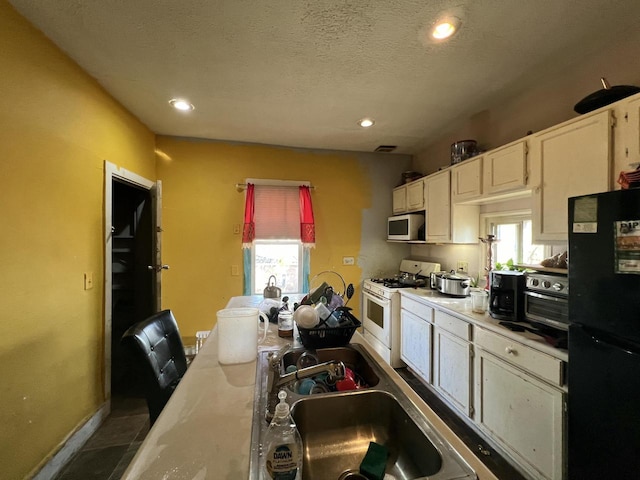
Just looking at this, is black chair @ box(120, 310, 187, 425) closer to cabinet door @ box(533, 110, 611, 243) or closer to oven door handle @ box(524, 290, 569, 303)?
oven door handle @ box(524, 290, 569, 303)

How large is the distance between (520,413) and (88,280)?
2.94 meters

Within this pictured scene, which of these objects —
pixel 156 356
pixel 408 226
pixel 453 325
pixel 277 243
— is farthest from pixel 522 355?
pixel 277 243

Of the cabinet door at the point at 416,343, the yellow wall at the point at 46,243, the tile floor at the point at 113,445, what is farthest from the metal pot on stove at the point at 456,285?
the yellow wall at the point at 46,243

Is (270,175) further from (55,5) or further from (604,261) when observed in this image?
(604,261)

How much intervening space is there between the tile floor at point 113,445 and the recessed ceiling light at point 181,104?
102 inches

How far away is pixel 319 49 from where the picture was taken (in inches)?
63.7

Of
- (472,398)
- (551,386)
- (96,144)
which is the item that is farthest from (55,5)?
(472,398)

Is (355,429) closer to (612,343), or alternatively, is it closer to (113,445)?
(612,343)

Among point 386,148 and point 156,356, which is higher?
point 386,148

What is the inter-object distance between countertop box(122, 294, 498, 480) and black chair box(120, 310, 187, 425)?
1.21 feet

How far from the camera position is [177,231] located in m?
3.12

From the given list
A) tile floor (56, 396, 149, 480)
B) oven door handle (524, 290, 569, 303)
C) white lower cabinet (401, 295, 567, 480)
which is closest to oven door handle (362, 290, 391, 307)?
white lower cabinet (401, 295, 567, 480)

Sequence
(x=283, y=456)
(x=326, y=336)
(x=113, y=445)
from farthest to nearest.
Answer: (x=113, y=445) → (x=326, y=336) → (x=283, y=456)

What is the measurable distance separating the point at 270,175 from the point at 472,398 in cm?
296
